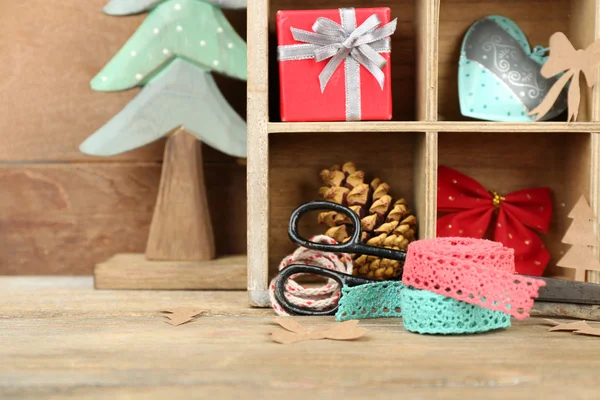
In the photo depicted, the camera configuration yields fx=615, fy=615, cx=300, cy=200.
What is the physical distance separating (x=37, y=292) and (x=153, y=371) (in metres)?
0.45

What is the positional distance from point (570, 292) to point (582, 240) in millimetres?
134

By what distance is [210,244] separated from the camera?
3.26ft

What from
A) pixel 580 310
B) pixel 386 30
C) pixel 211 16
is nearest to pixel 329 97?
pixel 386 30

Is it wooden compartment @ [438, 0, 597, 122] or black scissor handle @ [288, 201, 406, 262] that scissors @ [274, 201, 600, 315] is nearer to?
black scissor handle @ [288, 201, 406, 262]

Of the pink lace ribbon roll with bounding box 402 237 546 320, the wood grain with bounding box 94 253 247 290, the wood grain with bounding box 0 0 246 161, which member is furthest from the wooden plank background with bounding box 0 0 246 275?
the pink lace ribbon roll with bounding box 402 237 546 320

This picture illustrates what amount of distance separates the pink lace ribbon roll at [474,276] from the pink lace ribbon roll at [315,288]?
0.13 metres

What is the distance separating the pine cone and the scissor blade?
0.65 ft

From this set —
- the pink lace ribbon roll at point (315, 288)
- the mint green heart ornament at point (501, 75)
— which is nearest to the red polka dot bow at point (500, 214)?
the mint green heart ornament at point (501, 75)

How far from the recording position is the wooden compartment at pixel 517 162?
99cm

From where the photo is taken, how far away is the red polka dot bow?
0.97 m

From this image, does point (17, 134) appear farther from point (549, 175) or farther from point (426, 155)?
point (549, 175)

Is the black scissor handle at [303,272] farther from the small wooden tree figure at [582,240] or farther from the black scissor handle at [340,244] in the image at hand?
the small wooden tree figure at [582,240]

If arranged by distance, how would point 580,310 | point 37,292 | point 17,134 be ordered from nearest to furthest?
point 580,310 → point 37,292 → point 17,134

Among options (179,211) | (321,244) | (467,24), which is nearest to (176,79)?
(179,211)
